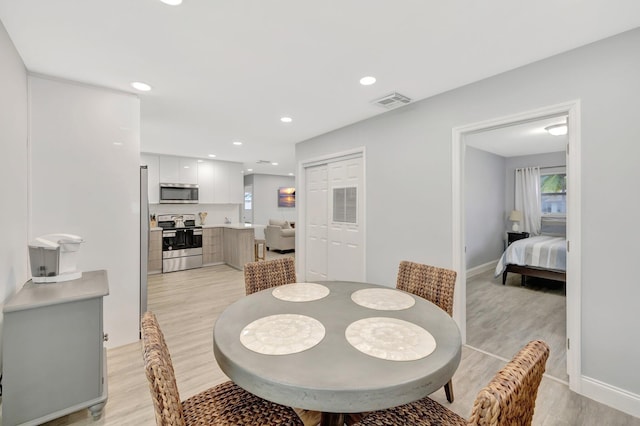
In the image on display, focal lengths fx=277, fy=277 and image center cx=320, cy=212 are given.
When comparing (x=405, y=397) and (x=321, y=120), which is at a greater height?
(x=321, y=120)

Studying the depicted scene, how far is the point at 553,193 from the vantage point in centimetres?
616

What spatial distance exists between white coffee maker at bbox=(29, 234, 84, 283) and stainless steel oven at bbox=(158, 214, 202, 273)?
3.90 metres

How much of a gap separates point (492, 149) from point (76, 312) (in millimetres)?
6836

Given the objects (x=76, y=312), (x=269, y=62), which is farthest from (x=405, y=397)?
(x=269, y=62)

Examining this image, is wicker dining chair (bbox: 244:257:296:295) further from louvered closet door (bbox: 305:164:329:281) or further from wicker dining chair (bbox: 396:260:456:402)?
louvered closet door (bbox: 305:164:329:281)

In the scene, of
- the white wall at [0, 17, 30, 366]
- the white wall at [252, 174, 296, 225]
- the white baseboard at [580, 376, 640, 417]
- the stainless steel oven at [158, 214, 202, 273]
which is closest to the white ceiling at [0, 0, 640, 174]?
the white wall at [0, 17, 30, 366]

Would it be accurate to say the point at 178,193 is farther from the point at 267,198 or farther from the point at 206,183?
the point at 267,198

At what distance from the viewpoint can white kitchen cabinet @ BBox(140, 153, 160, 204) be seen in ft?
19.5

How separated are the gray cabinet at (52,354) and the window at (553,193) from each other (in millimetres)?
7898

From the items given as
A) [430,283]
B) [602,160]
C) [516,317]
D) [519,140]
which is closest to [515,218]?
[519,140]

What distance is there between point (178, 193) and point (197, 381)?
4.96m

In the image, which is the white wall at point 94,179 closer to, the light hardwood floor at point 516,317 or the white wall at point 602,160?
the white wall at point 602,160

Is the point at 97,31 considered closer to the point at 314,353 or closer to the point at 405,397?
the point at 314,353

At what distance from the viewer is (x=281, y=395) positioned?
35.1 inches
